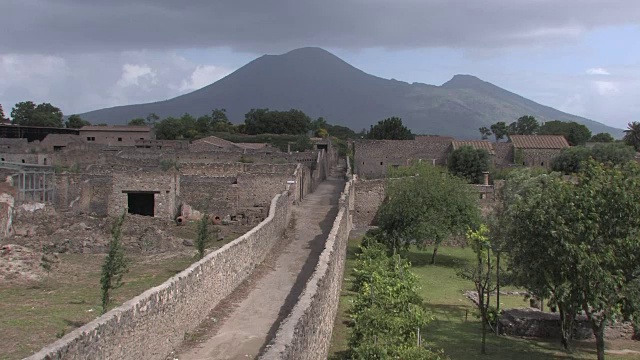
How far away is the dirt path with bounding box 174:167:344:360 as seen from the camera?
13.4 metres

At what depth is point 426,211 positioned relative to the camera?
34594mm

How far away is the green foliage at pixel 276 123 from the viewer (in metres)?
118

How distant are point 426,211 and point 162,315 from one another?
2323 centimetres

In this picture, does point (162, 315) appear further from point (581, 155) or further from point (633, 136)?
point (633, 136)

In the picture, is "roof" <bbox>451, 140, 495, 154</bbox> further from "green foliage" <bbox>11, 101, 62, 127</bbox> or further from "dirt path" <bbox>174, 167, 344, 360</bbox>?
"green foliage" <bbox>11, 101, 62, 127</bbox>

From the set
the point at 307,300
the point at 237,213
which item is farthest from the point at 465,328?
the point at 237,213

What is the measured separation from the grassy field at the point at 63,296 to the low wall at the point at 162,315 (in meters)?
2.13

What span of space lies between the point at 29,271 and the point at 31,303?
13.9 feet

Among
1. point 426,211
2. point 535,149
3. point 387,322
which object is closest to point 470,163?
point 535,149

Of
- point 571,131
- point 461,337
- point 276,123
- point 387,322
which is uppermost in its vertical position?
point 571,131

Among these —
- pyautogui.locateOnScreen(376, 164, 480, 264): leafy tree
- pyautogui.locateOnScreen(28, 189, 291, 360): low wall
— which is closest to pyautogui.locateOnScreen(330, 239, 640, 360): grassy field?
pyautogui.locateOnScreen(28, 189, 291, 360): low wall

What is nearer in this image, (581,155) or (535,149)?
(581,155)

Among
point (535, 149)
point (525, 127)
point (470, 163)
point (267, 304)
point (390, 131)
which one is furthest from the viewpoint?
point (525, 127)

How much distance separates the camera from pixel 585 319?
22.2 m
